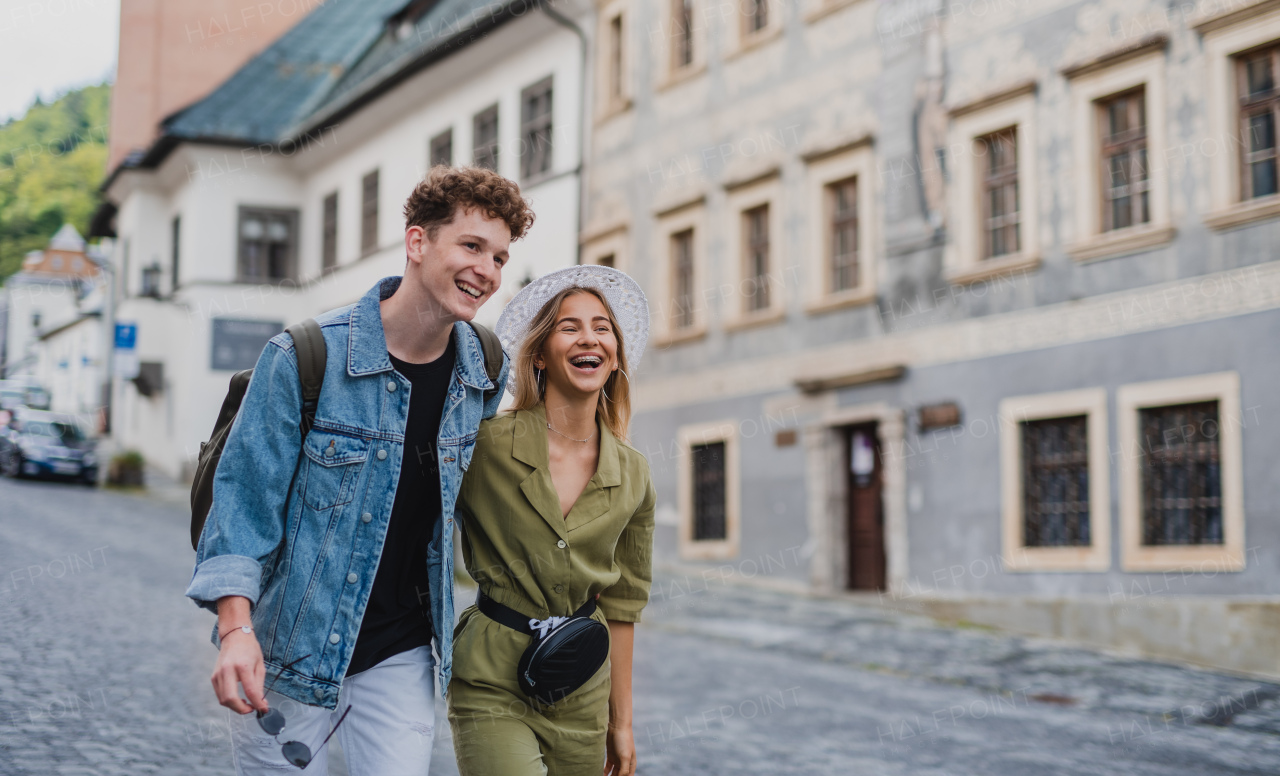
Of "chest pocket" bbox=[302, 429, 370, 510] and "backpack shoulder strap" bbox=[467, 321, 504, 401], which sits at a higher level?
"backpack shoulder strap" bbox=[467, 321, 504, 401]

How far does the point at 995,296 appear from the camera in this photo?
16.4m

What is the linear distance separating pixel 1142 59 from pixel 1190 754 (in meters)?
8.52

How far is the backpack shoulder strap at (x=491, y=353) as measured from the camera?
3.47 meters

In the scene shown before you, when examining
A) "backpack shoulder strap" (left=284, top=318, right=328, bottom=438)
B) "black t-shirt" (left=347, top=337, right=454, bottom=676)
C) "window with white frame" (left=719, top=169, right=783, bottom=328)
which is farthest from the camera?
"window with white frame" (left=719, top=169, right=783, bottom=328)

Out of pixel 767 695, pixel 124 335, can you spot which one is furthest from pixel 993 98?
pixel 124 335

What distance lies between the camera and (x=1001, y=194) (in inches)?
658

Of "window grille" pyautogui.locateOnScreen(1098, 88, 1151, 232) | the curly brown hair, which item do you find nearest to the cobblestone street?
the curly brown hair

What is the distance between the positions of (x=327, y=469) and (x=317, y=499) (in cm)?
7

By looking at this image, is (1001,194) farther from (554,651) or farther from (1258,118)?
(554,651)

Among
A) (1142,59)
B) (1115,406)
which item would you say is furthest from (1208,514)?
(1142,59)

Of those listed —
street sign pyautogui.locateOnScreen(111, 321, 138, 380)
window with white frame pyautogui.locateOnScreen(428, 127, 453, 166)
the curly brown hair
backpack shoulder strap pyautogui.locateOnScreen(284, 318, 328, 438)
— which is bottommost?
backpack shoulder strap pyautogui.locateOnScreen(284, 318, 328, 438)

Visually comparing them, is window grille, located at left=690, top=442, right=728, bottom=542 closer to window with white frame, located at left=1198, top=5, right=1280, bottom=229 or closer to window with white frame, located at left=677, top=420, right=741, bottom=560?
window with white frame, located at left=677, top=420, right=741, bottom=560

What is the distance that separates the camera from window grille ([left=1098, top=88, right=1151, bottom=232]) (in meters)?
14.9

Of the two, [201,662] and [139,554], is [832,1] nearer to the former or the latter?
[139,554]
